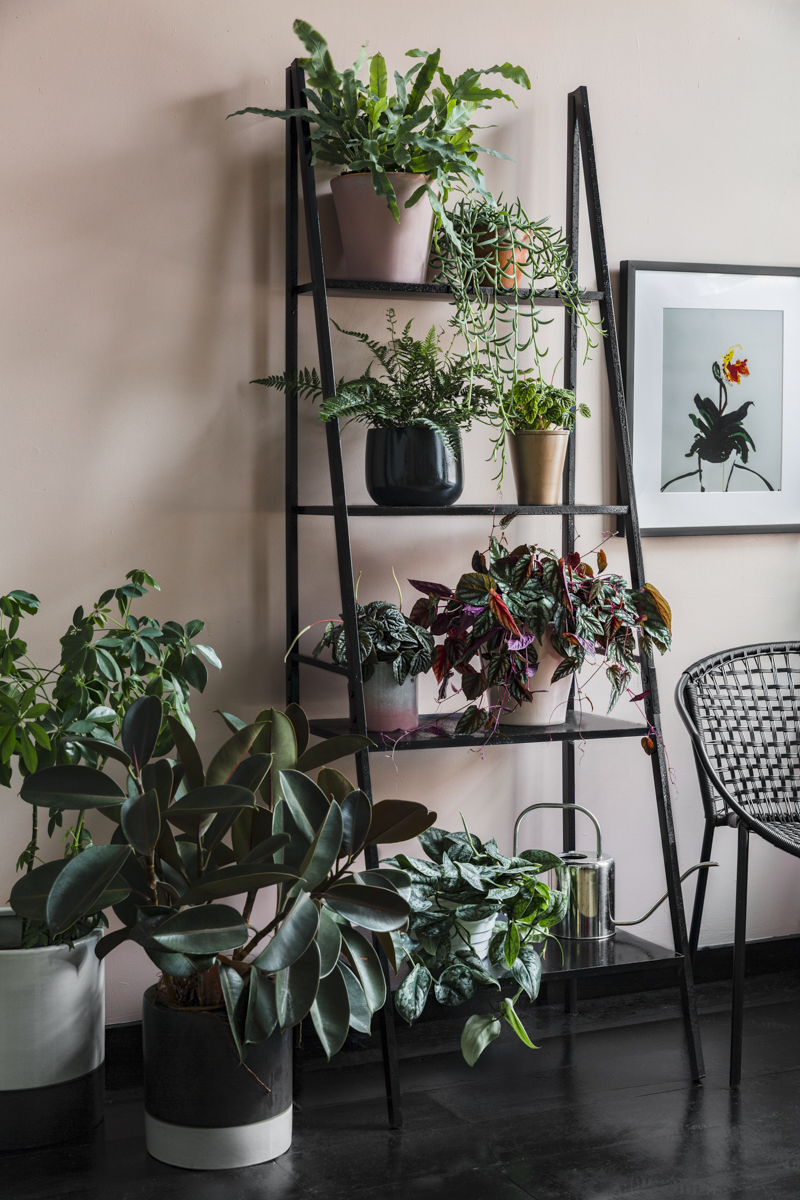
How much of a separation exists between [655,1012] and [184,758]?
1.41m

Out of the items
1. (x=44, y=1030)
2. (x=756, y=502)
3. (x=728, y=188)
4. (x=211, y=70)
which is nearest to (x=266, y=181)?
(x=211, y=70)

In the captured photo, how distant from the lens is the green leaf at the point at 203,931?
1.70 meters

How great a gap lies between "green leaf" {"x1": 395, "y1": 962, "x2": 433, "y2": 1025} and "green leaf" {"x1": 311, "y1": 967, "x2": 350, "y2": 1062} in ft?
0.77

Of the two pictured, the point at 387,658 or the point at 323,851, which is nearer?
the point at 323,851

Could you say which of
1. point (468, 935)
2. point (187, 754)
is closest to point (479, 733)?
point (468, 935)

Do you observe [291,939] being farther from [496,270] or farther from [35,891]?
[496,270]

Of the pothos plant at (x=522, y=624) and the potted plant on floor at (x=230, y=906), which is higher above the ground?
the pothos plant at (x=522, y=624)

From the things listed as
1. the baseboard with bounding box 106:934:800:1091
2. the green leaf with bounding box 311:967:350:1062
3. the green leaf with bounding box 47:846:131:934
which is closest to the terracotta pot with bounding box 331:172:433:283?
the green leaf with bounding box 47:846:131:934

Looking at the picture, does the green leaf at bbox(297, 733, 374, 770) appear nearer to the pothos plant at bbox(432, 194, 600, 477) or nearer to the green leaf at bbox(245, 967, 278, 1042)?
the green leaf at bbox(245, 967, 278, 1042)

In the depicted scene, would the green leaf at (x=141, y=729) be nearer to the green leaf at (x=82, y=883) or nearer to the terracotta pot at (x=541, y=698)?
the green leaf at (x=82, y=883)

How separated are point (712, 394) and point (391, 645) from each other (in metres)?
1.15

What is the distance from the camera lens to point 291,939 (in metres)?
1.73

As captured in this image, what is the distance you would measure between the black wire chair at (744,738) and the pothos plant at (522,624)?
325 millimetres

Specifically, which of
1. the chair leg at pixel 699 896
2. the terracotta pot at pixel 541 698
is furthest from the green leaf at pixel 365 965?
the chair leg at pixel 699 896
